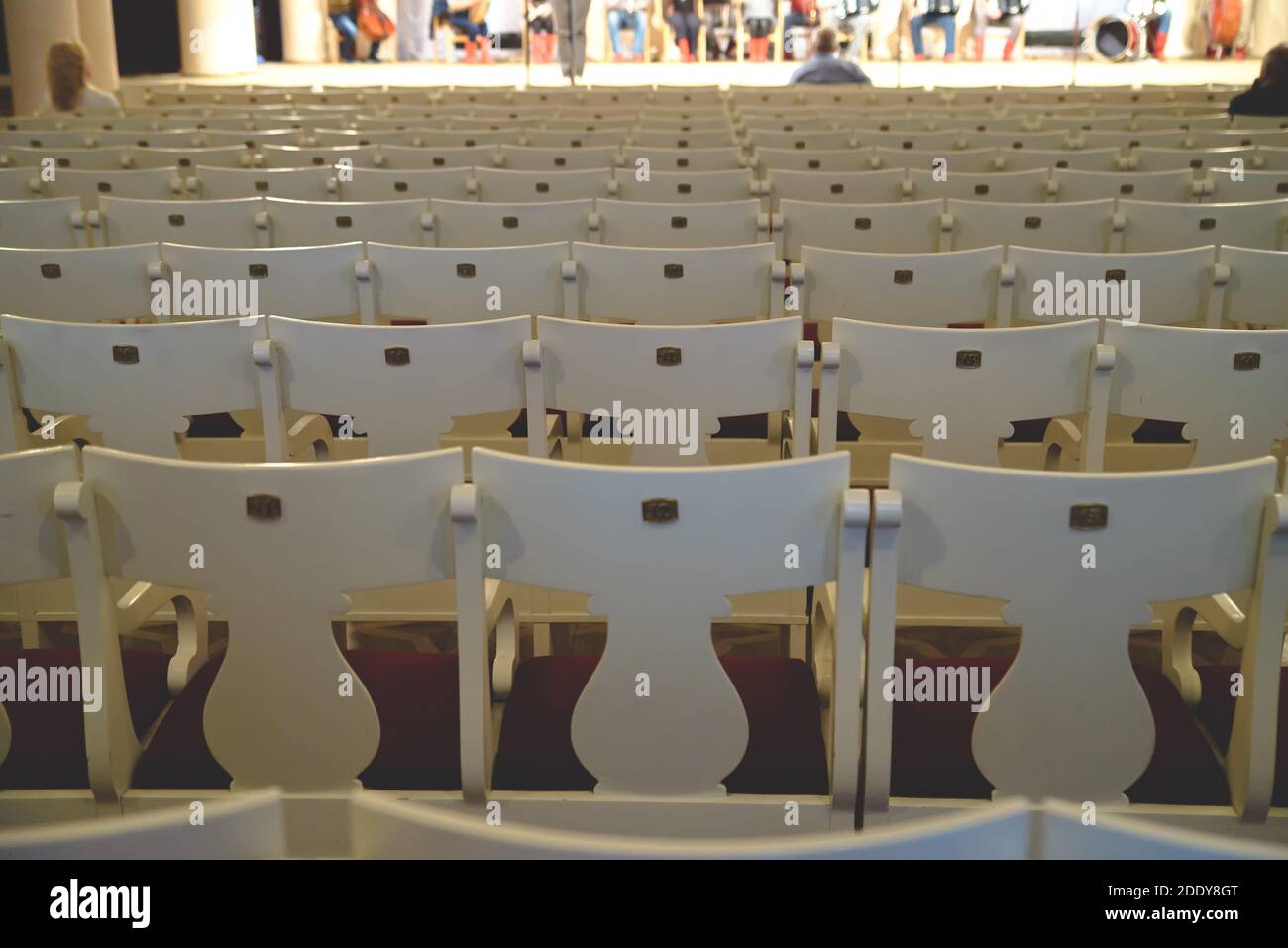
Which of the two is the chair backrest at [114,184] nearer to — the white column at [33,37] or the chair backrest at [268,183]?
the chair backrest at [268,183]

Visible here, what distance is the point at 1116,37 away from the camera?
20656 mm

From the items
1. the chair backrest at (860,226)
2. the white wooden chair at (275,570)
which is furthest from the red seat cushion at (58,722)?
the chair backrest at (860,226)

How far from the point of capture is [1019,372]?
278 centimetres

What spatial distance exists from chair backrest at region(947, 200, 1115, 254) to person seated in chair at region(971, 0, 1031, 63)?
17.8 meters

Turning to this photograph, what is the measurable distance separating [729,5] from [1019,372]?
771 inches

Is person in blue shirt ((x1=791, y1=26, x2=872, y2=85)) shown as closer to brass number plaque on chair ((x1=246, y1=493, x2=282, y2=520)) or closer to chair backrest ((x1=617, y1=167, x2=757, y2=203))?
chair backrest ((x1=617, y1=167, x2=757, y2=203))

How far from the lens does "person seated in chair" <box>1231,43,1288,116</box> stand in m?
8.21

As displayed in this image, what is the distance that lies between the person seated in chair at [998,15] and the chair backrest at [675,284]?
61.6 ft

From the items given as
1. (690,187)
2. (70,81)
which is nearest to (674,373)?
(690,187)

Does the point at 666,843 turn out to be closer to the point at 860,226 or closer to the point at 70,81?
the point at 860,226

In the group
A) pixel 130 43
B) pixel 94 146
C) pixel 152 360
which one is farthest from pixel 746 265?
pixel 130 43

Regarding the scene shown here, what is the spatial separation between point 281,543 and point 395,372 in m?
1.01

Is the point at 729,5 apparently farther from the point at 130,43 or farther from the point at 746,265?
the point at 746,265
